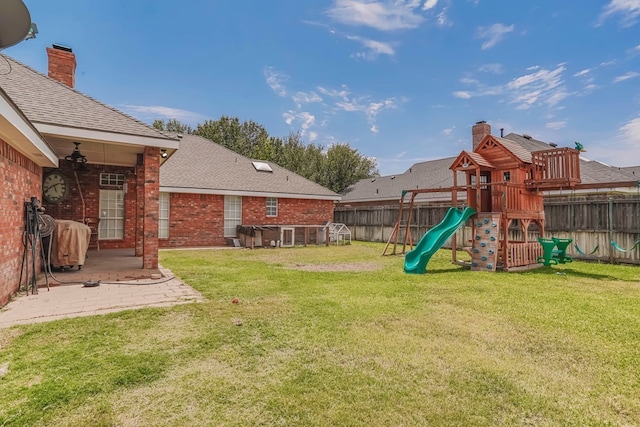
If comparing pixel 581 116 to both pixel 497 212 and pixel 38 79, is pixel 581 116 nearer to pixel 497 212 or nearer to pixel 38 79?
pixel 497 212

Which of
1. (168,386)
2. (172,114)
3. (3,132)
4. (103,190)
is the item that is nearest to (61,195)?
(103,190)

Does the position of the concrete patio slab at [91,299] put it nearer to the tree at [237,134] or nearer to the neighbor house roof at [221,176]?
the neighbor house roof at [221,176]

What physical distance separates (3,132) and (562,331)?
7.23m

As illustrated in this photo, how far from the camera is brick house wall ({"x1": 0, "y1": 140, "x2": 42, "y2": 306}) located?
433 cm

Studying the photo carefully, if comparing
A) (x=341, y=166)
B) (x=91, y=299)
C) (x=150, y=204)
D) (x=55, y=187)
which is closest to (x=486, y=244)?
(x=150, y=204)

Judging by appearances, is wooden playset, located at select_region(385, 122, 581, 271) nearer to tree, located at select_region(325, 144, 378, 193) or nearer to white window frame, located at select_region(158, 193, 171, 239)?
white window frame, located at select_region(158, 193, 171, 239)

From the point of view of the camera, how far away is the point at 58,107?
21.1ft

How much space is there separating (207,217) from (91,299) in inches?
369

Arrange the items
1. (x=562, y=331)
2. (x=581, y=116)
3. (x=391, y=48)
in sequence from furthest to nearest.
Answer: (x=581, y=116) < (x=391, y=48) < (x=562, y=331)

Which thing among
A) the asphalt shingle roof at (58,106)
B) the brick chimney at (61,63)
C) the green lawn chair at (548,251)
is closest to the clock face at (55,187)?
the brick chimney at (61,63)

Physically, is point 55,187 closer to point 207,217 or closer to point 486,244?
point 207,217

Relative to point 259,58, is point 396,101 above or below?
below

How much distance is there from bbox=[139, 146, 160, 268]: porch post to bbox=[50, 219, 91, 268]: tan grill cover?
1334 mm

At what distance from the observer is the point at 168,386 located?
244cm
